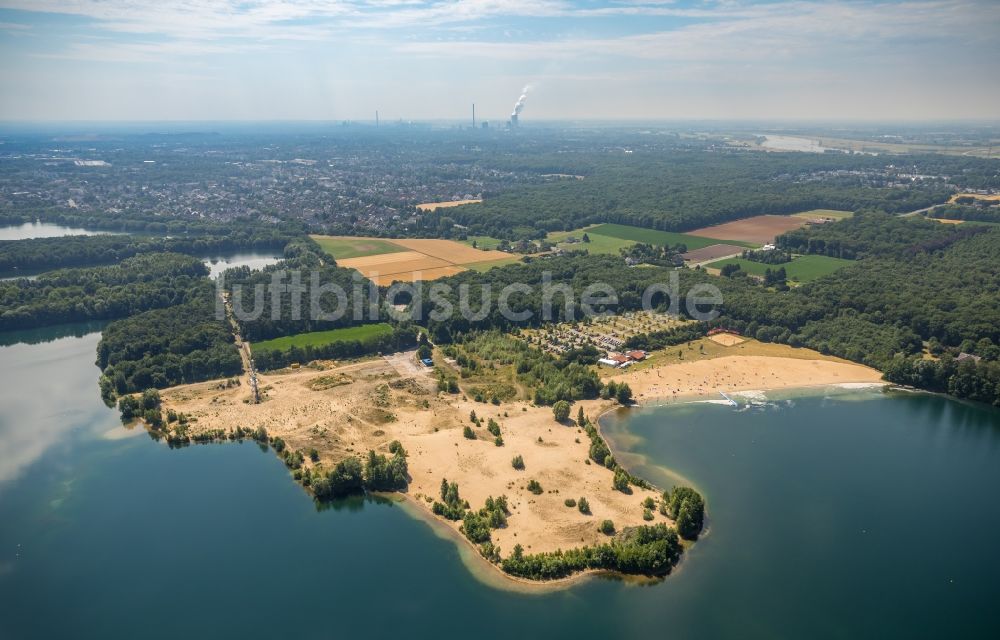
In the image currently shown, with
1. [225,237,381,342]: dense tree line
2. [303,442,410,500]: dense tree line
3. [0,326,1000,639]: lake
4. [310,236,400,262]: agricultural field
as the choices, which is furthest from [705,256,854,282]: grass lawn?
[303,442,410,500]: dense tree line

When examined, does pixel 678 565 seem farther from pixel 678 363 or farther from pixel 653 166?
pixel 653 166

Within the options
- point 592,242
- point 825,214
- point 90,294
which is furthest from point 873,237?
point 90,294

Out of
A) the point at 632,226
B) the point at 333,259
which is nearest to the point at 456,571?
the point at 333,259

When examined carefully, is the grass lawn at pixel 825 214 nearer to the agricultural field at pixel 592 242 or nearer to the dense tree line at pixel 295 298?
the agricultural field at pixel 592 242

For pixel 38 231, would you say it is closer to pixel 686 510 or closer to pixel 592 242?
pixel 592 242

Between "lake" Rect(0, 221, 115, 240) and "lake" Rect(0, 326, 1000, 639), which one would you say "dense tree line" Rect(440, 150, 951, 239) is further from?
"lake" Rect(0, 326, 1000, 639)

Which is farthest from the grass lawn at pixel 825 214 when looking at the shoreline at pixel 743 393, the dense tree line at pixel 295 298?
the dense tree line at pixel 295 298
